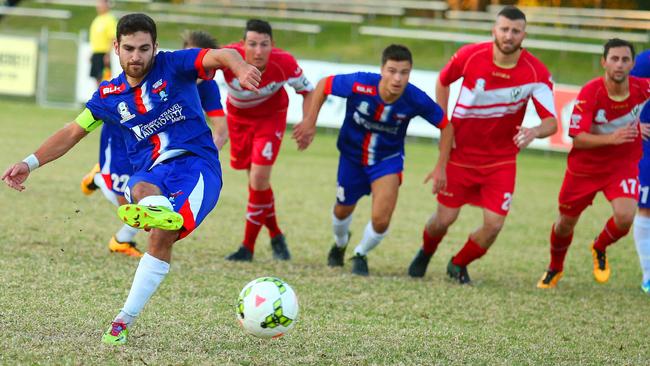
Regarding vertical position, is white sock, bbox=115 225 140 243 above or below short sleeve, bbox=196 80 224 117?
below

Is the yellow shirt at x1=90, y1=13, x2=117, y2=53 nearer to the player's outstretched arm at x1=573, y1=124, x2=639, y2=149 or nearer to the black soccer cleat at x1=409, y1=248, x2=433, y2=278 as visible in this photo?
the black soccer cleat at x1=409, y1=248, x2=433, y2=278

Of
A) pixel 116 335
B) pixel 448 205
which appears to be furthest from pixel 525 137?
pixel 116 335

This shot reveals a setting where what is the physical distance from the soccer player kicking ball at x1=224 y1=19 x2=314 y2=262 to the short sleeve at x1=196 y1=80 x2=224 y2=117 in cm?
45

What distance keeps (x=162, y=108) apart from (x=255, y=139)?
3368 mm

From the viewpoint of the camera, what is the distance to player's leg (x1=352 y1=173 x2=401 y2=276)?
8266 mm

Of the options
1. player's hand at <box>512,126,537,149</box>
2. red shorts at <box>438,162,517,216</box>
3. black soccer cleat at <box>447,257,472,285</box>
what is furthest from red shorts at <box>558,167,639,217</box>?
player's hand at <box>512,126,537,149</box>

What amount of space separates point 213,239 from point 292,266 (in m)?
1.45

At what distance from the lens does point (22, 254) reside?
7.77 metres

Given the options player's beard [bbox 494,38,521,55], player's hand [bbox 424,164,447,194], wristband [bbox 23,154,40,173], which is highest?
player's beard [bbox 494,38,521,55]

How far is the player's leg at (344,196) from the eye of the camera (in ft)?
27.8

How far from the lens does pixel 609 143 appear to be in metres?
8.01

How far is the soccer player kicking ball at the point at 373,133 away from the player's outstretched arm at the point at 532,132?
2.15ft

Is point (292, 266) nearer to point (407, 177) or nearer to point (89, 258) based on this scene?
point (89, 258)

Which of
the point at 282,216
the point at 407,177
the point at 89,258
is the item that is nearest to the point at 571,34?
the point at 407,177
